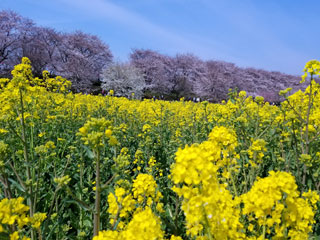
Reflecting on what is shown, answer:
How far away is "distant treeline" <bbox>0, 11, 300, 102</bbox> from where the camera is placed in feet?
98.0

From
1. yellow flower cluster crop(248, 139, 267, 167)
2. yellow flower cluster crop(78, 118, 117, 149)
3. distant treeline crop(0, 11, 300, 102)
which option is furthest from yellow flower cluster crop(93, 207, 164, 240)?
distant treeline crop(0, 11, 300, 102)

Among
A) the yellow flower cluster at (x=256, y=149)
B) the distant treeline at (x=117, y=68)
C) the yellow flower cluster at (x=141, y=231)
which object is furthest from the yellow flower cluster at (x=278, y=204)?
the distant treeline at (x=117, y=68)

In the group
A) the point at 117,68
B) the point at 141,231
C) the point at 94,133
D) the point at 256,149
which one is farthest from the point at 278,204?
the point at 117,68

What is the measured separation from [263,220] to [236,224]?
16 centimetres

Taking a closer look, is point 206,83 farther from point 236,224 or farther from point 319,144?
point 236,224

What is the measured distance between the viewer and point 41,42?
35000 millimetres

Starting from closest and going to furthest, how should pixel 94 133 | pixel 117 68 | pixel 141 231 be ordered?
pixel 141 231 < pixel 94 133 < pixel 117 68

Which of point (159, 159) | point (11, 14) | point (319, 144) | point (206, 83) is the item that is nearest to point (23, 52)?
point (11, 14)

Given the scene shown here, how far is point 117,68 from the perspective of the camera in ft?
96.1

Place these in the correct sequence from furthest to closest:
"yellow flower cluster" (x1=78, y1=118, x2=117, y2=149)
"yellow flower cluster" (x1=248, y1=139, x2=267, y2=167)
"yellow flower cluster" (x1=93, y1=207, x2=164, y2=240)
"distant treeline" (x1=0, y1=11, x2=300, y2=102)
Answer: "distant treeline" (x1=0, y1=11, x2=300, y2=102), "yellow flower cluster" (x1=248, y1=139, x2=267, y2=167), "yellow flower cluster" (x1=78, y1=118, x2=117, y2=149), "yellow flower cluster" (x1=93, y1=207, x2=164, y2=240)

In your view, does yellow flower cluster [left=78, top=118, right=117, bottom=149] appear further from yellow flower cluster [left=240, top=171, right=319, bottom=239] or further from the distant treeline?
the distant treeline

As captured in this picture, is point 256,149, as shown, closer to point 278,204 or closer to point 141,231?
point 278,204

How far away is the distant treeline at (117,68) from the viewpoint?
29.9 meters

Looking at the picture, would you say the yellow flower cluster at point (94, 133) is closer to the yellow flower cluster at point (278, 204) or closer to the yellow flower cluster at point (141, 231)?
the yellow flower cluster at point (141, 231)
